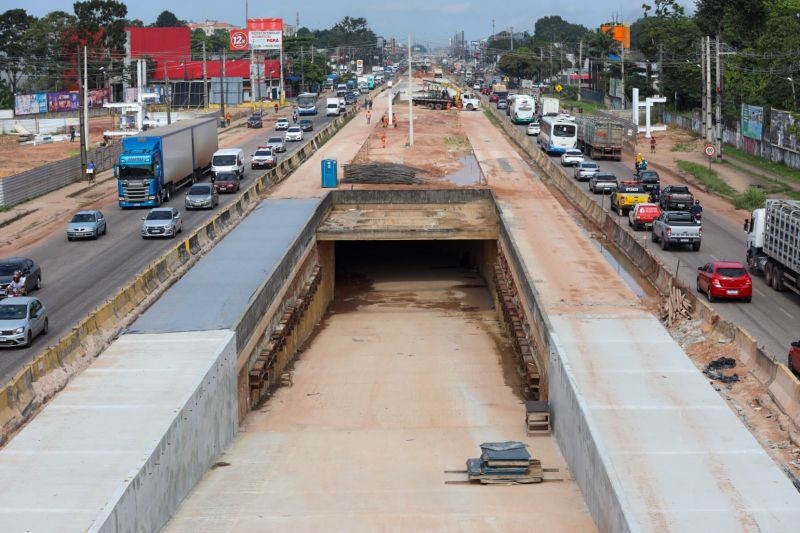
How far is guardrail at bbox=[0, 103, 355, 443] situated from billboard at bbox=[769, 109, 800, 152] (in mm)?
43011

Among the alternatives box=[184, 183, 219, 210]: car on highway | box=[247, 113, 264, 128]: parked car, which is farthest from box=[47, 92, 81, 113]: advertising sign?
box=[184, 183, 219, 210]: car on highway

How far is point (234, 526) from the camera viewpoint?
24844mm

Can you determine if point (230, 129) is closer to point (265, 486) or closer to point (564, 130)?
point (564, 130)

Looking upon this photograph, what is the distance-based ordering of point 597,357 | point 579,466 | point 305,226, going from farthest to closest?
point 305,226, point 597,357, point 579,466

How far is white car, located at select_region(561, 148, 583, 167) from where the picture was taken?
8275 centimetres

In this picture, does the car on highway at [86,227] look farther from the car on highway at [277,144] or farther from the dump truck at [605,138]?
the dump truck at [605,138]

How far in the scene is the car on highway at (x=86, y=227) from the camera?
178 feet

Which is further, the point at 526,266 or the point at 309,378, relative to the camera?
the point at 526,266

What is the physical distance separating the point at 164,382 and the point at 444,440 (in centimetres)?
801

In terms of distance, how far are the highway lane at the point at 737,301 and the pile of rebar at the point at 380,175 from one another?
12.0 meters

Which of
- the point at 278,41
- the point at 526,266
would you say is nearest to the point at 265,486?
the point at 526,266

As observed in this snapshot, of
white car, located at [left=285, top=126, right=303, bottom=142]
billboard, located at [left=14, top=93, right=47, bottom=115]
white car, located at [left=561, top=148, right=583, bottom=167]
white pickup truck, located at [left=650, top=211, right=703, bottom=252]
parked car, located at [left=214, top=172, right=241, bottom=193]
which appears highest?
billboard, located at [left=14, top=93, right=47, bottom=115]

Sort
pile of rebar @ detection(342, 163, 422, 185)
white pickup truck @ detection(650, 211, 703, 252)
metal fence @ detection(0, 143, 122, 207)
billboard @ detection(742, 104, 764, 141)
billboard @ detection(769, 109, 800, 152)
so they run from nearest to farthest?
white pickup truck @ detection(650, 211, 703, 252)
metal fence @ detection(0, 143, 122, 207)
pile of rebar @ detection(342, 163, 422, 185)
billboard @ detection(769, 109, 800, 152)
billboard @ detection(742, 104, 764, 141)

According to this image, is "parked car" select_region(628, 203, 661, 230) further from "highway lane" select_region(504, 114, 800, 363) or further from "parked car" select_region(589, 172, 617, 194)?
"parked car" select_region(589, 172, 617, 194)
